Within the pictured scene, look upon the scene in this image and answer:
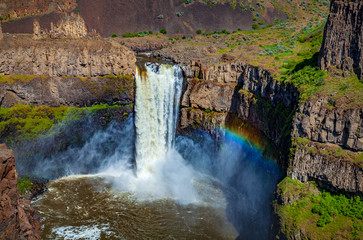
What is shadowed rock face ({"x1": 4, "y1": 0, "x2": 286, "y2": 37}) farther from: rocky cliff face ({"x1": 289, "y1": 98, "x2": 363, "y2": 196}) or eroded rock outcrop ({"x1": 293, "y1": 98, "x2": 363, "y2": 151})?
rocky cliff face ({"x1": 289, "y1": 98, "x2": 363, "y2": 196})

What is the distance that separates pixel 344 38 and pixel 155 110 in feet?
75.7

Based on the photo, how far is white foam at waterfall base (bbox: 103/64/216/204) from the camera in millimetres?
43312

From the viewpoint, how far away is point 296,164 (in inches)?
1067

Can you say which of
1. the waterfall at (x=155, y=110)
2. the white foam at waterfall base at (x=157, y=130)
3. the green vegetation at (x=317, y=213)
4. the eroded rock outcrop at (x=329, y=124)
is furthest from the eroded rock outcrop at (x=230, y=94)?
the green vegetation at (x=317, y=213)

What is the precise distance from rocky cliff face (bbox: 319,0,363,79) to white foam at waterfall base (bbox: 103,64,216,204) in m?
18.9

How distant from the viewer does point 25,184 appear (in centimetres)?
3891

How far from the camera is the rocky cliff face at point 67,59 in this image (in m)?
42.4

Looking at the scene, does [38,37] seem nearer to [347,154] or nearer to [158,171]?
[158,171]

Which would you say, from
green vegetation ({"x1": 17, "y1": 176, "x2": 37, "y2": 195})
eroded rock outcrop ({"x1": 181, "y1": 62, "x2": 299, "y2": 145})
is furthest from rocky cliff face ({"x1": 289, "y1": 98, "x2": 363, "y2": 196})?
green vegetation ({"x1": 17, "y1": 176, "x2": 37, "y2": 195})

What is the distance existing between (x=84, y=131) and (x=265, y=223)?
81.2 ft

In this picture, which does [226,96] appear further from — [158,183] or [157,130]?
[158,183]

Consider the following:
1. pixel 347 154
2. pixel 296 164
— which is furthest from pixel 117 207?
pixel 347 154

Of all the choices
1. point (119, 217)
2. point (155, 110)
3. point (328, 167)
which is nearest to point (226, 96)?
point (155, 110)

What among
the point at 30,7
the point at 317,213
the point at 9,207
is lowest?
the point at 317,213
